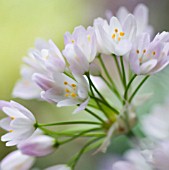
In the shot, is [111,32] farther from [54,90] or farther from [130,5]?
[130,5]

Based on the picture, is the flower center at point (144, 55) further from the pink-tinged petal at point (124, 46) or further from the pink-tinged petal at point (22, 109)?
the pink-tinged petal at point (22, 109)

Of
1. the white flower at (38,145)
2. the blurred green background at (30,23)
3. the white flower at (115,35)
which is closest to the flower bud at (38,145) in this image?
the white flower at (38,145)

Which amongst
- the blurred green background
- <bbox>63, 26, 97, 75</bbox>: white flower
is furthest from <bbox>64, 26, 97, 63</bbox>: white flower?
the blurred green background

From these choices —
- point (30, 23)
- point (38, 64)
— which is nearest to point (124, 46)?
point (38, 64)

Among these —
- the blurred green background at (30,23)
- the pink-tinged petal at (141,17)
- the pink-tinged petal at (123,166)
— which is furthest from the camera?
the blurred green background at (30,23)

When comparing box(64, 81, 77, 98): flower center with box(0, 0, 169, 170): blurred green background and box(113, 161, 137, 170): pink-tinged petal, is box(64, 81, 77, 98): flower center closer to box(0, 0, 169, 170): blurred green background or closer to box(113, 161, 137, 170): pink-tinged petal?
box(113, 161, 137, 170): pink-tinged petal
